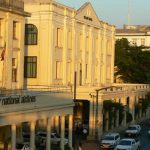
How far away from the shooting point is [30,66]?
6506cm

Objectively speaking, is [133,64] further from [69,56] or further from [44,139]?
[44,139]

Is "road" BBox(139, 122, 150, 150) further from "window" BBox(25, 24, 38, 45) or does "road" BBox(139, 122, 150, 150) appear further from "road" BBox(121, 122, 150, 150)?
"window" BBox(25, 24, 38, 45)

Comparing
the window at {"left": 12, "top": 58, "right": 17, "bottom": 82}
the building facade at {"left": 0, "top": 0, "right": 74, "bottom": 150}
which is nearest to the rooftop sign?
the building facade at {"left": 0, "top": 0, "right": 74, "bottom": 150}

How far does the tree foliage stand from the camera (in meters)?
107

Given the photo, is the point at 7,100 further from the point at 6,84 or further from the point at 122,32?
the point at 122,32

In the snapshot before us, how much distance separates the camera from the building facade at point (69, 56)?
64.1 metres

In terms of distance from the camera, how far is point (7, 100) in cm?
3872

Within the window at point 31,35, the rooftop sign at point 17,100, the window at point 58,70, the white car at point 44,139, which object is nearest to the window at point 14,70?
the white car at point 44,139

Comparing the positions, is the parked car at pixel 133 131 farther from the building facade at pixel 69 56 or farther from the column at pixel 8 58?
the column at pixel 8 58

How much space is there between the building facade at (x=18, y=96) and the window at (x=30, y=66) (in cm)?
1034

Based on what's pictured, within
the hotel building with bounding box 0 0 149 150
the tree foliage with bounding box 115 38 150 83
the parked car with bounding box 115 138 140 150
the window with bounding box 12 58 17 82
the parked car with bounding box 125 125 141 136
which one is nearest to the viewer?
the hotel building with bounding box 0 0 149 150

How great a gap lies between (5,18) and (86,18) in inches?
1087

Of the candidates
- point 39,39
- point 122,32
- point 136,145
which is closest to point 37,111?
point 136,145

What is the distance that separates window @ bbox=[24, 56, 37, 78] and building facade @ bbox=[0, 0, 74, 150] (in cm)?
1034
